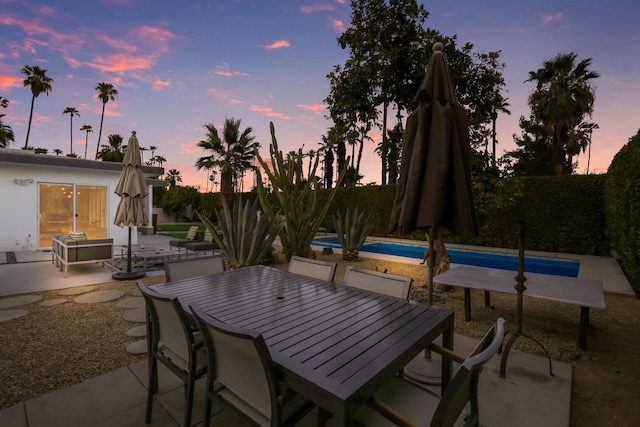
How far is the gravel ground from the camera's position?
7.93 feet

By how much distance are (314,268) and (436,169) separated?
1724 millimetres

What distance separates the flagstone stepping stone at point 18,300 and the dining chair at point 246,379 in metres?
4.88

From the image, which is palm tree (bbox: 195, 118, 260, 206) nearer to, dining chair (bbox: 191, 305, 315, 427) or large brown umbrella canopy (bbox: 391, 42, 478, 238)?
large brown umbrella canopy (bbox: 391, 42, 478, 238)

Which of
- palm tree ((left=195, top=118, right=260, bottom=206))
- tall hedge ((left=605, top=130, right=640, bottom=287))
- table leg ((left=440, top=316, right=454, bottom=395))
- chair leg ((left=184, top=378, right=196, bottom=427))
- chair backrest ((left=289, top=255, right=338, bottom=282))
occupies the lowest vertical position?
chair leg ((left=184, top=378, right=196, bottom=427))

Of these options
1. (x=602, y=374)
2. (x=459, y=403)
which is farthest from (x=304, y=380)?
(x=602, y=374)

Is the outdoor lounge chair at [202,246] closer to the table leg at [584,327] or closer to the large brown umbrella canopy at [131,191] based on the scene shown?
the large brown umbrella canopy at [131,191]

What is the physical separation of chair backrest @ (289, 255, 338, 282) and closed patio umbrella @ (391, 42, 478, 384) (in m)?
0.92

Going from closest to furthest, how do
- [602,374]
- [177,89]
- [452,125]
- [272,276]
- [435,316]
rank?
1. [435,316]
2. [452,125]
3. [602,374]
4. [272,276]
5. [177,89]

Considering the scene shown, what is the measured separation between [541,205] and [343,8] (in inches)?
370

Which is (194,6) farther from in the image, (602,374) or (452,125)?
(602,374)

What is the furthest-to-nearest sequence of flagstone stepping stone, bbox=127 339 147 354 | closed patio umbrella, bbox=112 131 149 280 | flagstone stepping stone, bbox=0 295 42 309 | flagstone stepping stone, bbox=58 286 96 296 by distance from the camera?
1. closed patio umbrella, bbox=112 131 149 280
2. flagstone stepping stone, bbox=58 286 96 296
3. flagstone stepping stone, bbox=0 295 42 309
4. flagstone stepping stone, bbox=127 339 147 354

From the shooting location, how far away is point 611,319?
4176mm

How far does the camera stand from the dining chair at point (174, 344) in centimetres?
183

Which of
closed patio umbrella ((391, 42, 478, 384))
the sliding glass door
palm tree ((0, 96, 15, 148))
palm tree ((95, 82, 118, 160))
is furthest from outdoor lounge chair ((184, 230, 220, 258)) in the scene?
palm tree ((95, 82, 118, 160))
